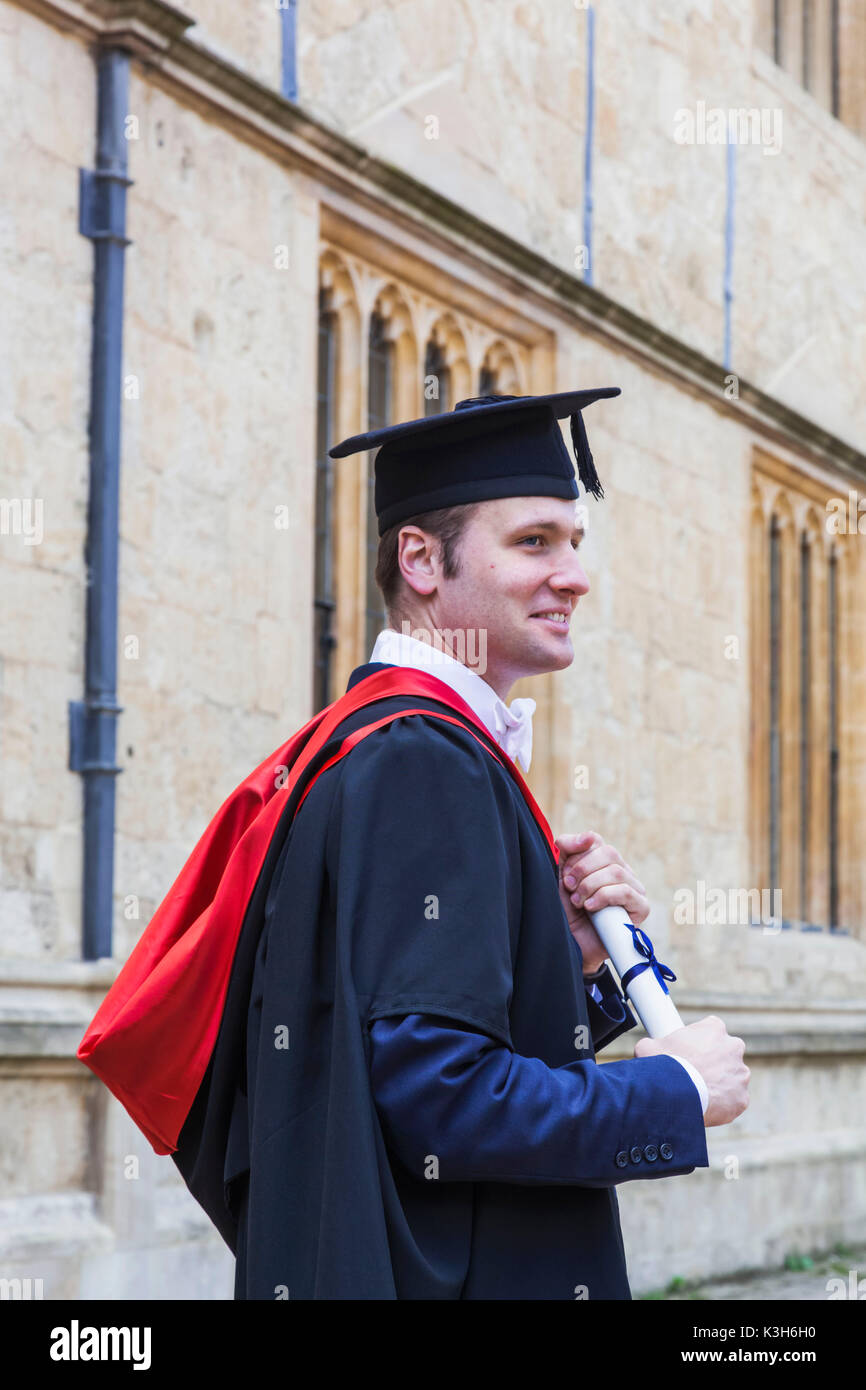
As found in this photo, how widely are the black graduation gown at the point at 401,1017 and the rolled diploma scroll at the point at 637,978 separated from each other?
0.28 ft

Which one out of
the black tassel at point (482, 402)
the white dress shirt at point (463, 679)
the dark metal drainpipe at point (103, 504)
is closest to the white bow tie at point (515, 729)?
the white dress shirt at point (463, 679)

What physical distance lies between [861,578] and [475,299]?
4003 millimetres

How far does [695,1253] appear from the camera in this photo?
8.05 m

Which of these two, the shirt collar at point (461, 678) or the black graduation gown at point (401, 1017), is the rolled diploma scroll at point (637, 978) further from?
the shirt collar at point (461, 678)

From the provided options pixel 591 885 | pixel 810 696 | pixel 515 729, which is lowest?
pixel 591 885

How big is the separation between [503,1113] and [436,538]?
71 centimetres

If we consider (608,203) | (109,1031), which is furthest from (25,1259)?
(608,203)

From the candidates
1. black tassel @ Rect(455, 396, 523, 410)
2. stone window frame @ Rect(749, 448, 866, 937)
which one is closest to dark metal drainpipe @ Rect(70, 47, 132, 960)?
black tassel @ Rect(455, 396, 523, 410)

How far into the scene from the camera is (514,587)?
2201 millimetres

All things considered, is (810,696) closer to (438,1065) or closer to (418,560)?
(418,560)

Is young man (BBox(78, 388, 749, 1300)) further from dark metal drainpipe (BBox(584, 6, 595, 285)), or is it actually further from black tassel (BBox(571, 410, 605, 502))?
dark metal drainpipe (BBox(584, 6, 595, 285))

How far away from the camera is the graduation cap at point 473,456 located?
7.52 feet

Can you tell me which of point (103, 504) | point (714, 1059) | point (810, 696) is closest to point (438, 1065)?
point (714, 1059)

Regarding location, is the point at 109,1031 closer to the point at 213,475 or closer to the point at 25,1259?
the point at 25,1259
